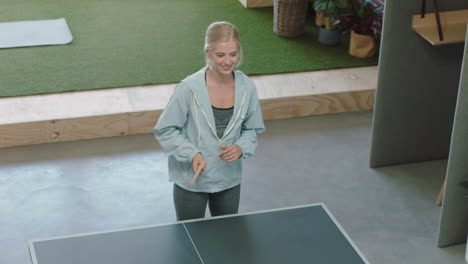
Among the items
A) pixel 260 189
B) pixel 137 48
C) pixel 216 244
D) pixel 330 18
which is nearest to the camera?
pixel 216 244

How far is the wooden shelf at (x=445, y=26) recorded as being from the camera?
465 centimetres

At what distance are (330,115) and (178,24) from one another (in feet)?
6.87

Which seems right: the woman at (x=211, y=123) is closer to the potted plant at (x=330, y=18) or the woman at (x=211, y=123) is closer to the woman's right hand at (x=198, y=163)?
the woman's right hand at (x=198, y=163)

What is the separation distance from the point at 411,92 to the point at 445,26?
0.49 m

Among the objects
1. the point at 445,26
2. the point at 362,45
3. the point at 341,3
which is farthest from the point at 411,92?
the point at 341,3

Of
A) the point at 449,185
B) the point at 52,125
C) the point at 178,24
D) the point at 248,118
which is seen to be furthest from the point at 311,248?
the point at 178,24

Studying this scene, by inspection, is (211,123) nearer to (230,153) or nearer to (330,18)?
(230,153)

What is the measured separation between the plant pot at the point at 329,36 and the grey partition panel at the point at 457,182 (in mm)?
2861

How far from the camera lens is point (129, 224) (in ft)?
14.9

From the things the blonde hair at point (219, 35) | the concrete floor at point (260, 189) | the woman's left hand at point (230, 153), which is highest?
the blonde hair at point (219, 35)

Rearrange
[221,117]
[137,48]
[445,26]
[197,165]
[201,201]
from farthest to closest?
1. [137,48]
2. [445,26]
3. [201,201]
4. [221,117]
5. [197,165]

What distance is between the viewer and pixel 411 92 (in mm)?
5008

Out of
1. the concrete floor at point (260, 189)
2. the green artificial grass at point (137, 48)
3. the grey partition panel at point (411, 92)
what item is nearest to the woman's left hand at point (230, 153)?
the concrete floor at point (260, 189)

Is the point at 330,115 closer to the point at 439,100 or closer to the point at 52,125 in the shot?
the point at 439,100
